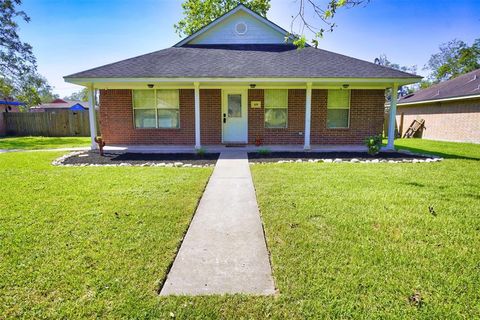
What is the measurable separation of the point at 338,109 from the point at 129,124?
28.9 ft

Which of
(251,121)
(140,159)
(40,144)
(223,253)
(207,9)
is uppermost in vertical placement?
(207,9)

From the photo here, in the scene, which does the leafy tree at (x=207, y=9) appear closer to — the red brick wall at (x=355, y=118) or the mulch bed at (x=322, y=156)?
the red brick wall at (x=355, y=118)

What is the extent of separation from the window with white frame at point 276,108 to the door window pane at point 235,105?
1.09m

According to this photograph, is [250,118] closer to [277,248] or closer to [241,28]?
[241,28]

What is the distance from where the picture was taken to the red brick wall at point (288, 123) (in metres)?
11.3

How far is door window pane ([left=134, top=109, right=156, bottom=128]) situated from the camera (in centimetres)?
1144

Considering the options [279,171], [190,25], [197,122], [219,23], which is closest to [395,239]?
[279,171]

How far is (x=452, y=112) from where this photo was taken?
15.6m

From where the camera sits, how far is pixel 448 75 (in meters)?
38.0

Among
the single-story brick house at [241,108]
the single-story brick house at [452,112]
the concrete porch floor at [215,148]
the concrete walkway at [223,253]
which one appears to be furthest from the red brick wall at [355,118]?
the concrete walkway at [223,253]

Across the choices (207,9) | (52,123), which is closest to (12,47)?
(52,123)

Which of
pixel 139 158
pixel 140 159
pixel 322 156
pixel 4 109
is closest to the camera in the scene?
pixel 140 159

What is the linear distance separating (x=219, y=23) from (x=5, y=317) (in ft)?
43.0

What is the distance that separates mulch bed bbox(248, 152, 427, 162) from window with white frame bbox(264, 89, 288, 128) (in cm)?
237
